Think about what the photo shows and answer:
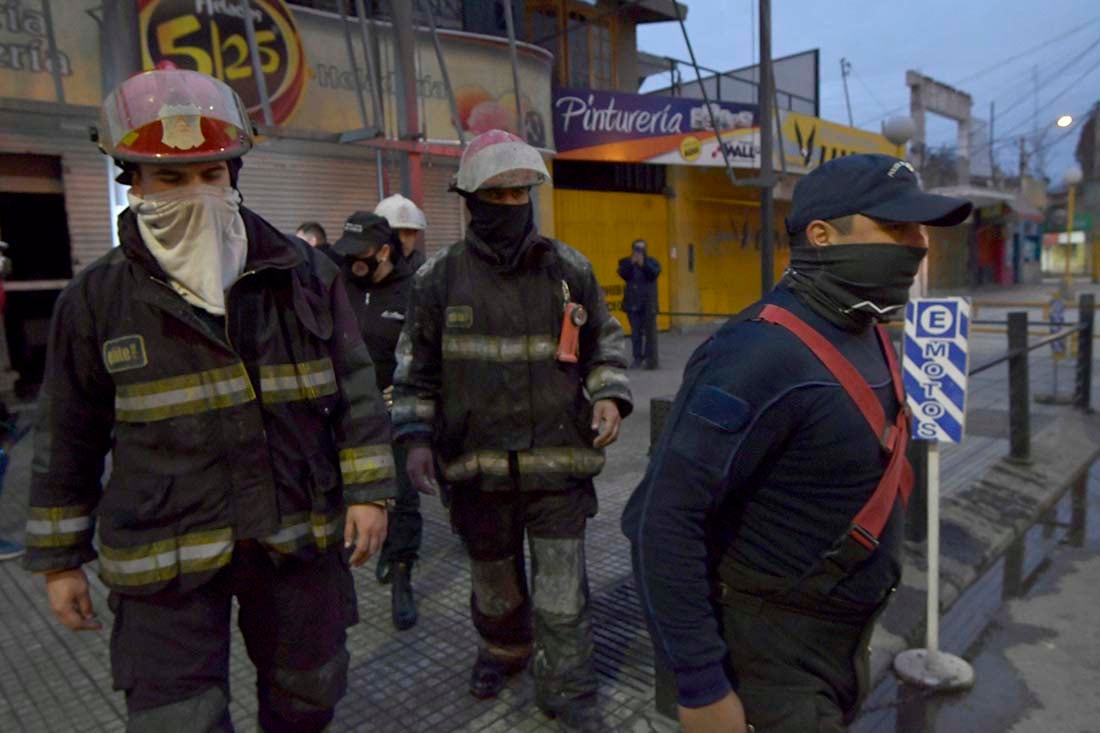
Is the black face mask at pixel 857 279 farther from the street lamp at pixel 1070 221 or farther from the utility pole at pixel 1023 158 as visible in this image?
the utility pole at pixel 1023 158

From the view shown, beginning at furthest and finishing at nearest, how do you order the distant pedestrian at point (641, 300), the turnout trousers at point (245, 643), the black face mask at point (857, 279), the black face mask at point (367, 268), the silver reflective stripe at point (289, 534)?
the distant pedestrian at point (641, 300), the black face mask at point (367, 268), the silver reflective stripe at point (289, 534), the turnout trousers at point (245, 643), the black face mask at point (857, 279)

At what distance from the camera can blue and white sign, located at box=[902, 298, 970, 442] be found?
3.57 metres

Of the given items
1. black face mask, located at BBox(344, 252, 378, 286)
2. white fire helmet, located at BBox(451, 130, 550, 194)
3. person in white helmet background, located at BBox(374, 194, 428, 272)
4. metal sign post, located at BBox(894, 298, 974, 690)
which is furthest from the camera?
person in white helmet background, located at BBox(374, 194, 428, 272)

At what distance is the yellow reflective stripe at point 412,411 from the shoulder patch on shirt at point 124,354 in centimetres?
111

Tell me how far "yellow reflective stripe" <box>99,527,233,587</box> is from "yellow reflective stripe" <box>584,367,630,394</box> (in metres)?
1.38

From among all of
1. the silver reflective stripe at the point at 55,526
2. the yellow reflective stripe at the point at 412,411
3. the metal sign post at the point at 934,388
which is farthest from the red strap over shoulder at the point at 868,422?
the metal sign post at the point at 934,388

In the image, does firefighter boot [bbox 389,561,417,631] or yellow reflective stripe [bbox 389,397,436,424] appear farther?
firefighter boot [bbox 389,561,417,631]

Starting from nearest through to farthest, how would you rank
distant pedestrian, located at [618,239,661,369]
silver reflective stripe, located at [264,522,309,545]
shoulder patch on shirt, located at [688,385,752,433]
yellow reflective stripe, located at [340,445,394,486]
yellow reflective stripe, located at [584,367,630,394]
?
shoulder patch on shirt, located at [688,385,752,433] → silver reflective stripe, located at [264,522,309,545] → yellow reflective stripe, located at [340,445,394,486] → yellow reflective stripe, located at [584,367,630,394] → distant pedestrian, located at [618,239,661,369]

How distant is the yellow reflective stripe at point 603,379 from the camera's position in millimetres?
2881

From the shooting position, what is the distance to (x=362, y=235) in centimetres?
380

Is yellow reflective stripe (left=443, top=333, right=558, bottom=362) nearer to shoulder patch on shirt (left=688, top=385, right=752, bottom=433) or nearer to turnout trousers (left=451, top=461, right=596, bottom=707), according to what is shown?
turnout trousers (left=451, top=461, right=596, bottom=707)

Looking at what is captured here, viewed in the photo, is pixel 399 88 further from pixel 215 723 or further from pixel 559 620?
pixel 215 723

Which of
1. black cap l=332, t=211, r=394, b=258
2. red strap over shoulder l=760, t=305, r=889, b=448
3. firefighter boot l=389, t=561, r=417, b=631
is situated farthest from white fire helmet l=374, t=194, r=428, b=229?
red strap over shoulder l=760, t=305, r=889, b=448

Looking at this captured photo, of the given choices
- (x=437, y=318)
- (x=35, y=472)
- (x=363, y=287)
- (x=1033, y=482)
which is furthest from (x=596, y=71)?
(x=35, y=472)
